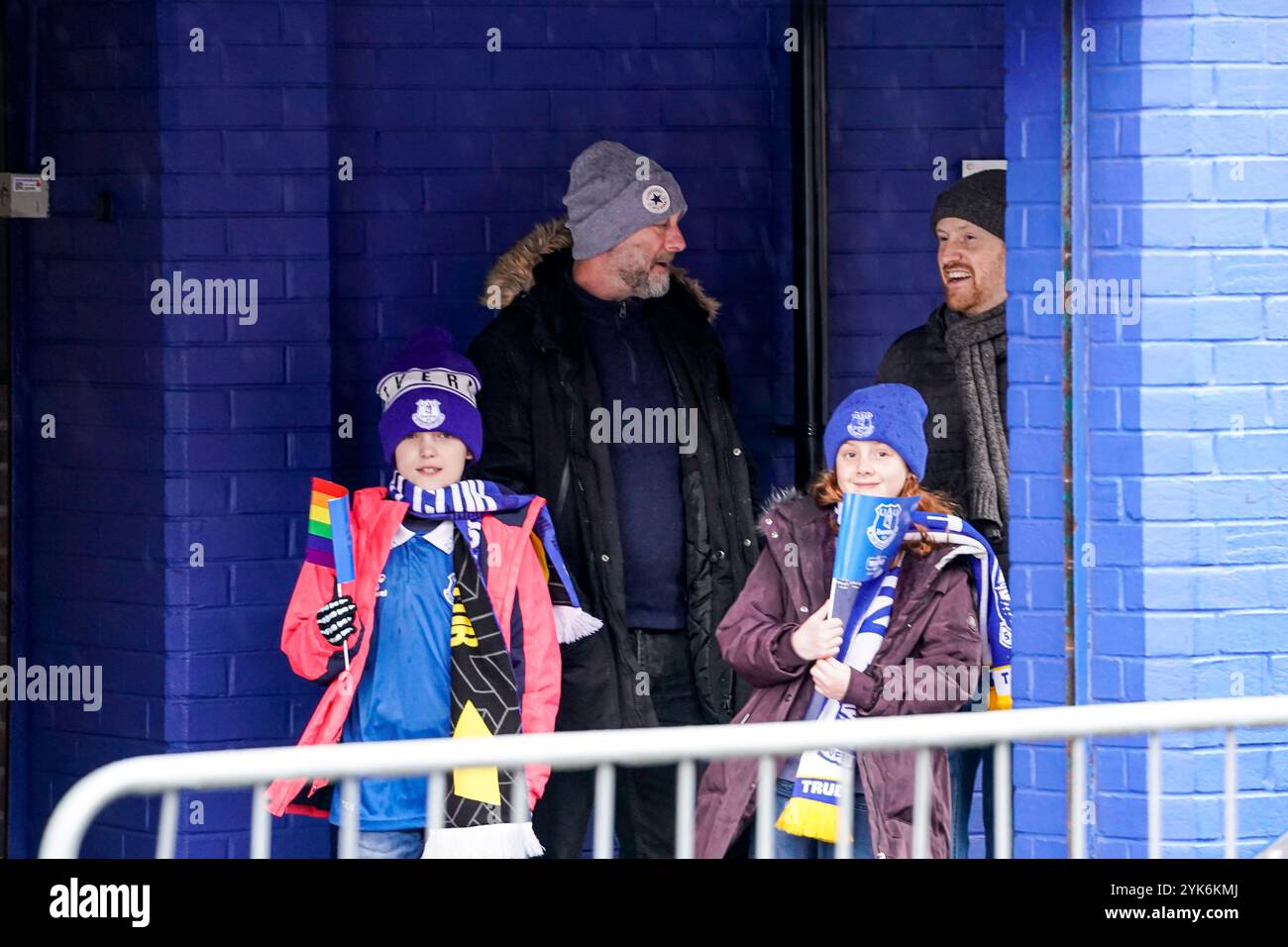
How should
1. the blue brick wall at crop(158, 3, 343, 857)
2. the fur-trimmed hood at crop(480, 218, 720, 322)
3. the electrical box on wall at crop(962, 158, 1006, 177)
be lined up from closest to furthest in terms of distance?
the fur-trimmed hood at crop(480, 218, 720, 322) < the blue brick wall at crop(158, 3, 343, 857) < the electrical box on wall at crop(962, 158, 1006, 177)

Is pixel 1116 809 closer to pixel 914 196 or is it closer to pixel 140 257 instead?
pixel 914 196

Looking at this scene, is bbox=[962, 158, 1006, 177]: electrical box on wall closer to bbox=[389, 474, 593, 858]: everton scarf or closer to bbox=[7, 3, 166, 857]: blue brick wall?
bbox=[389, 474, 593, 858]: everton scarf

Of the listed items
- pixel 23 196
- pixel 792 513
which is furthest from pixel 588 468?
pixel 23 196

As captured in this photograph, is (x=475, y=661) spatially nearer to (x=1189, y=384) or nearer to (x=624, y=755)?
(x=1189, y=384)

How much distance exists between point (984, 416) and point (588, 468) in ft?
3.61

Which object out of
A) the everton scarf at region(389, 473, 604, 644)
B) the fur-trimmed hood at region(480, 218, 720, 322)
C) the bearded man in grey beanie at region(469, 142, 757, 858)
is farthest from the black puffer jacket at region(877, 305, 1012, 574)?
the everton scarf at region(389, 473, 604, 644)

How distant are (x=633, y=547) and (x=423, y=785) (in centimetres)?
99

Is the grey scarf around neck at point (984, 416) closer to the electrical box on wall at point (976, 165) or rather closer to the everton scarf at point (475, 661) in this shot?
the electrical box on wall at point (976, 165)

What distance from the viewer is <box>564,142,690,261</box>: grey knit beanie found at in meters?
5.68

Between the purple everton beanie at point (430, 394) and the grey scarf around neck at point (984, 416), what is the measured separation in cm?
138

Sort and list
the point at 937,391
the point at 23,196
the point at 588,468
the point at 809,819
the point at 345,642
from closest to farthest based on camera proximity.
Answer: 1. the point at 809,819
2. the point at 345,642
3. the point at 588,468
4. the point at 937,391
5. the point at 23,196

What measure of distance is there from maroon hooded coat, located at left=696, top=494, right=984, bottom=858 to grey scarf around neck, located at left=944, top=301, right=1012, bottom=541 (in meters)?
0.78

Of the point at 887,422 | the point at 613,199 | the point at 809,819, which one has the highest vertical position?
the point at 613,199

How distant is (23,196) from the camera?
6082 mm
